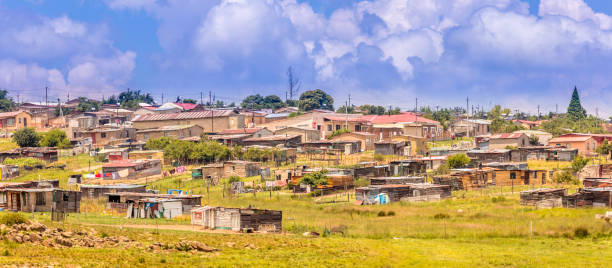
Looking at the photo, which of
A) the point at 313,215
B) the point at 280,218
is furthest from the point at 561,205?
the point at 280,218

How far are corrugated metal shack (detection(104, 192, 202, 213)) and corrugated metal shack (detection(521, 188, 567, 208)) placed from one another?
20055mm

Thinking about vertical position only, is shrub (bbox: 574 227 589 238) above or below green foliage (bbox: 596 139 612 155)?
below

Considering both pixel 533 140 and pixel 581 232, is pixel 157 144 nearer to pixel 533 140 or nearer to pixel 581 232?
pixel 533 140

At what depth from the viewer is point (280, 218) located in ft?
123

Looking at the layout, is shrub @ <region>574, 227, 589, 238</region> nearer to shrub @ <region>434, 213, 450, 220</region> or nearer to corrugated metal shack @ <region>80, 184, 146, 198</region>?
shrub @ <region>434, 213, 450, 220</region>

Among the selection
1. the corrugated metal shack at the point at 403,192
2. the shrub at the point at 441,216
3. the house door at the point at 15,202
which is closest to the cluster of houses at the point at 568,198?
the shrub at the point at 441,216

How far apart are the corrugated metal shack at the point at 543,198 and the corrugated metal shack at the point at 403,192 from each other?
690 cm

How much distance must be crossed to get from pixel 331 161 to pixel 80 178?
2393 centimetres

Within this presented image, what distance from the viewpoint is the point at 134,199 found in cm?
4469

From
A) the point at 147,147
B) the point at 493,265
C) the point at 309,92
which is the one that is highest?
the point at 309,92

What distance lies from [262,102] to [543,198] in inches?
5128

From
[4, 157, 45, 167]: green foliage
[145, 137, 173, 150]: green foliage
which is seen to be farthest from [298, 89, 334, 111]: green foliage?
[4, 157, 45, 167]: green foliage

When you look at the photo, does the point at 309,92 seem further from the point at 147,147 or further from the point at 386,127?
the point at 147,147

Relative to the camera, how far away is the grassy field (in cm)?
2722
